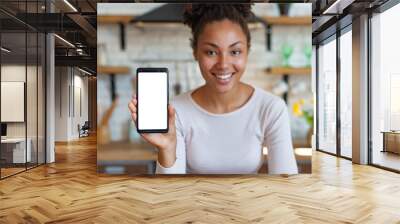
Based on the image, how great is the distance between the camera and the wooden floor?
4090 mm

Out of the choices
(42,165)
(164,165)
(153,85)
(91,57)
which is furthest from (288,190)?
(91,57)

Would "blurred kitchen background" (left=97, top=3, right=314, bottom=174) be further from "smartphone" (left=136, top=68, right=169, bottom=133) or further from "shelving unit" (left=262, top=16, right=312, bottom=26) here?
"smartphone" (left=136, top=68, right=169, bottom=133)

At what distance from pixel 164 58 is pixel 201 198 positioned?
7.31 ft

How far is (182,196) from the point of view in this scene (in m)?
5.07

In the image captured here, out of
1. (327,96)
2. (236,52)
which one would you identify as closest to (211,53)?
(236,52)

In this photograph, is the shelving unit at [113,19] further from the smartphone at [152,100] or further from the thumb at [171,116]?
the thumb at [171,116]

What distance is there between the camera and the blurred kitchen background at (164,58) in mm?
6133

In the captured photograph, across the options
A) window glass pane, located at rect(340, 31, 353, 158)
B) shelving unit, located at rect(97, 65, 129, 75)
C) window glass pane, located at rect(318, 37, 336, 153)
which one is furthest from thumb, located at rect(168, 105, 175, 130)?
window glass pane, located at rect(318, 37, 336, 153)

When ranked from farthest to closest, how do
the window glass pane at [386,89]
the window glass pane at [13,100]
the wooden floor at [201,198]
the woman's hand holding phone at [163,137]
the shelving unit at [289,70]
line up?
the window glass pane at [386,89]
the window glass pane at [13,100]
the shelving unit at [289,70]
the woman's hand holding phone at [163,137]
the wooden floor at [201,198]

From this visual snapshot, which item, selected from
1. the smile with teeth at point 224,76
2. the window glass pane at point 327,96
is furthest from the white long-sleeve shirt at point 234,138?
the window glass pane at point 327,96

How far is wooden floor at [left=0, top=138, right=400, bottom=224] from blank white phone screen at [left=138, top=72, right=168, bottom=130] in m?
0.86

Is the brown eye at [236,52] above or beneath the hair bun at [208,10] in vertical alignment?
beneath

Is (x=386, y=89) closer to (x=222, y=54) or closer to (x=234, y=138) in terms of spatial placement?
(x=234, y=138)

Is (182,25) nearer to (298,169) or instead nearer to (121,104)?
(121,104)
